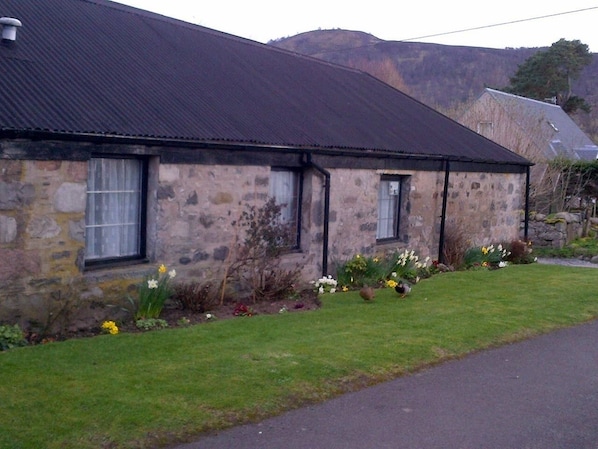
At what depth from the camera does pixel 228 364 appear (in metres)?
7.59

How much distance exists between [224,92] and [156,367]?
277 inches

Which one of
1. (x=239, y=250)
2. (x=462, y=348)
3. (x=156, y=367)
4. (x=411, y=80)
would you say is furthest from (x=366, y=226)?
(x=411, y=80)

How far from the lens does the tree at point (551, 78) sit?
5881 cm

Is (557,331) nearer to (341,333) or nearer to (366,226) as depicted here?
(341,333)

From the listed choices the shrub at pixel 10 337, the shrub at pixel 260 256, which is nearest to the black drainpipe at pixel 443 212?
the shrub at pixel 260 256

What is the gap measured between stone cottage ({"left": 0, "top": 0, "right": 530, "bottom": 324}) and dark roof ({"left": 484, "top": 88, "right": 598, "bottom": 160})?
1663 centimetres

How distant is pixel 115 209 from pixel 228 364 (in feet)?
12.2

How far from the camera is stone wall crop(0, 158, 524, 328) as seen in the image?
8.78 metres

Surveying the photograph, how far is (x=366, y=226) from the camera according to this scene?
14836mm

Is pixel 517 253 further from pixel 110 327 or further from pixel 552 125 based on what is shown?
pixel 552 125

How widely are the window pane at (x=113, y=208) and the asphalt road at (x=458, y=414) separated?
4632 mm

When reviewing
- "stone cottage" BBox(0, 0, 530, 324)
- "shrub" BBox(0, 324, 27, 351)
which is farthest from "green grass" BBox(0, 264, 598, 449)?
"stone cottage" BBox(0, 0, 530, 324)

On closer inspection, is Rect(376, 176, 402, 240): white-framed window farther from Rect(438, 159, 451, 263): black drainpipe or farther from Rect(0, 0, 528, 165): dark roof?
Rect(438, 159, 451, 263): black drainpipe

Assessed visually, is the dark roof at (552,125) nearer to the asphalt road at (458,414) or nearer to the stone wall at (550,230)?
the stone wall at (550,230)
